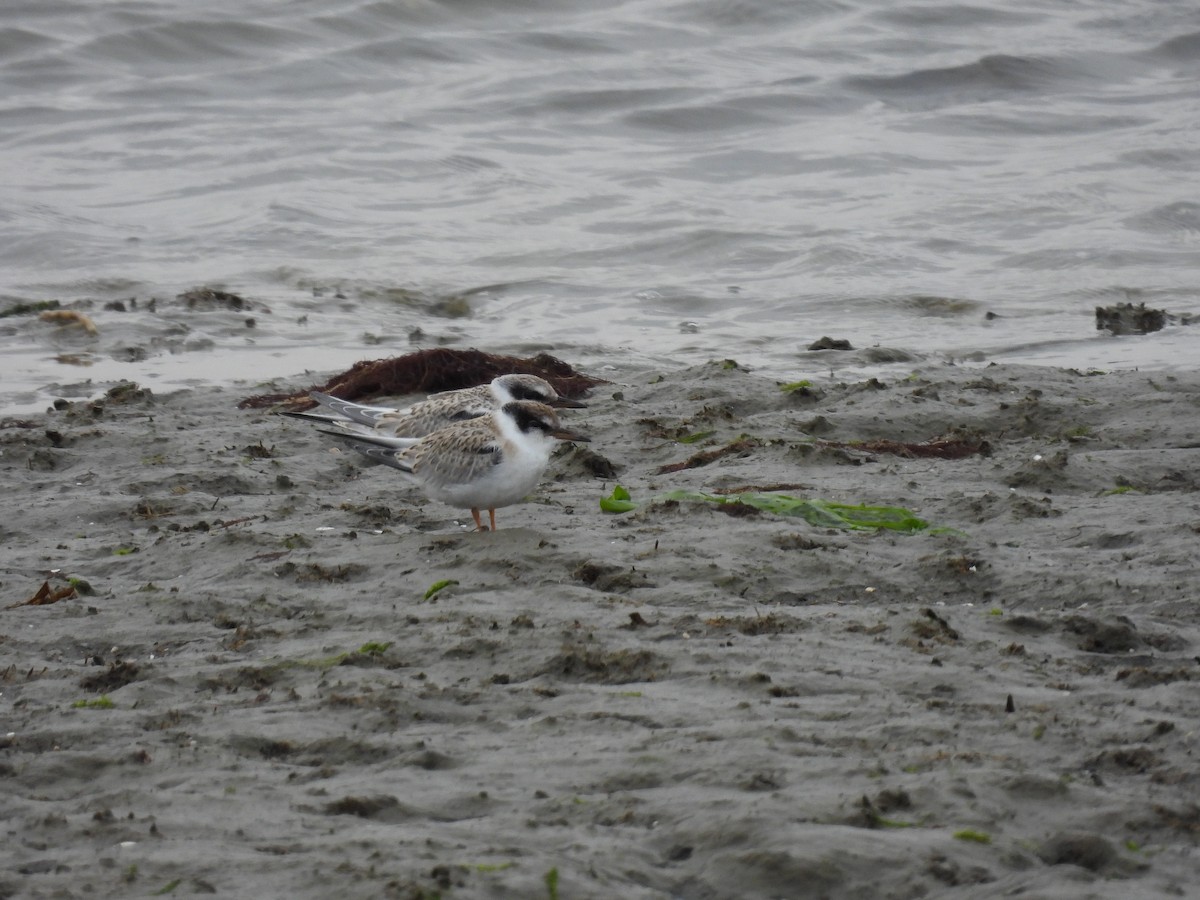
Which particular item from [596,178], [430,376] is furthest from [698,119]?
[430,376]

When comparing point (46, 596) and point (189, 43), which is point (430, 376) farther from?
point (189, 43)

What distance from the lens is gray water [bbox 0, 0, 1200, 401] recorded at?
11398 mm

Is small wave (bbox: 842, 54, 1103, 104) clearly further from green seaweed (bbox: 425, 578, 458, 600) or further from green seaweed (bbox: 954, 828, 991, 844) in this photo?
green seaweed (bbox: 954, 828, 991, 844)

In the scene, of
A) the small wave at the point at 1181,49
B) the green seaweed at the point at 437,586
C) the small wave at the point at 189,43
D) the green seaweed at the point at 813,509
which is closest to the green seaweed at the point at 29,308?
the green seaweed at the point at 813,509

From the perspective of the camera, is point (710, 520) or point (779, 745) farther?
point (710, 520)

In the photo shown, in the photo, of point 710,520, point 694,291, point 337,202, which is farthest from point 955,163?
point 710,520

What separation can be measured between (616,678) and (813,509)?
1913mm

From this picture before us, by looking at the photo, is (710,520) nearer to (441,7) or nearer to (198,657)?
(198,657)

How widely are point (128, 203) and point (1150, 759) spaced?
1361 centimetres

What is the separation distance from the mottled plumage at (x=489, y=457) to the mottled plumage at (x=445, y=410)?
849 mm

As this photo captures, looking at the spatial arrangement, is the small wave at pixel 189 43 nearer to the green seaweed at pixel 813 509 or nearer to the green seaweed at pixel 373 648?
the green seaweed at pixel 813 509

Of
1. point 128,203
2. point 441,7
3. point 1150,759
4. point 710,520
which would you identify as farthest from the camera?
point 441,7

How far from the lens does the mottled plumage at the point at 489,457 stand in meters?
5.95

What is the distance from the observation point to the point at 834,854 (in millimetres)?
3102
